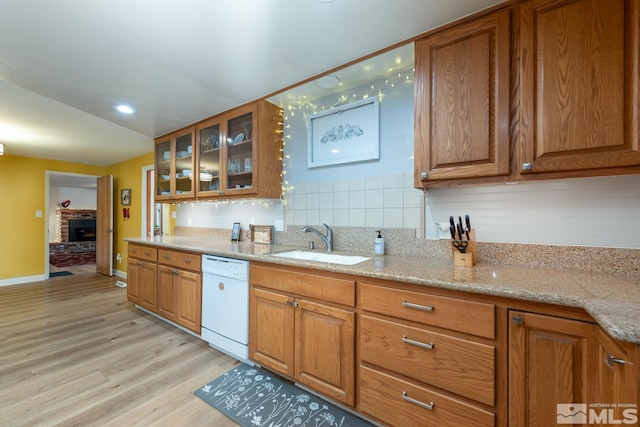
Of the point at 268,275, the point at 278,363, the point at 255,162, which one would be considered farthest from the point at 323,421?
the point at 255,162

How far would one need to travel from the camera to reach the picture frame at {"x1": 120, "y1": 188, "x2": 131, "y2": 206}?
16.2 ft

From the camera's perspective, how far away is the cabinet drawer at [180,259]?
2309mm

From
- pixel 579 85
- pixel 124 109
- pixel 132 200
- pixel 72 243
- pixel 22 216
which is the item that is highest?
pixel 124 109

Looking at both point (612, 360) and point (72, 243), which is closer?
point (612, 360)

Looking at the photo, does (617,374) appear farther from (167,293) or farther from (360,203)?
(167,293)

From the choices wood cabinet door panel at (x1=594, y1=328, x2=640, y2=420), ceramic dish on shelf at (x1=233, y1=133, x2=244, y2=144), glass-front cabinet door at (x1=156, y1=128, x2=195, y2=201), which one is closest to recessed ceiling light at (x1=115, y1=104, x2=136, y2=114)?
glass-front cabinet door at (x1=156, y1=128, x2=195, y2=201)

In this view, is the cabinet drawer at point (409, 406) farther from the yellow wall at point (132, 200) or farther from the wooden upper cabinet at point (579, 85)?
the yellow wall at point (132, 200)

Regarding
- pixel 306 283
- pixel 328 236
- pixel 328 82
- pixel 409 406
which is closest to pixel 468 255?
pixel 409 406

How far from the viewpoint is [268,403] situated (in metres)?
1.60

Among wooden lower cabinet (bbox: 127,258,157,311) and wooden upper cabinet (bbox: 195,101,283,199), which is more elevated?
wooden upper cabinet (bbox: 195,101,283,199)

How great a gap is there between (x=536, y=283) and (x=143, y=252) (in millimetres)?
3426

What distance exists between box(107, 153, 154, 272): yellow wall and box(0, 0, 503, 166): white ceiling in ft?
6.66

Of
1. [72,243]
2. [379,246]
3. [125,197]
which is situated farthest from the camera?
[72,243]

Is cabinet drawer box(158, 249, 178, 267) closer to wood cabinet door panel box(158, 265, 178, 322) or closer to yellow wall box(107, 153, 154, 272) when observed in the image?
wood cabinet door panel box(158, 265, 178, 322)
